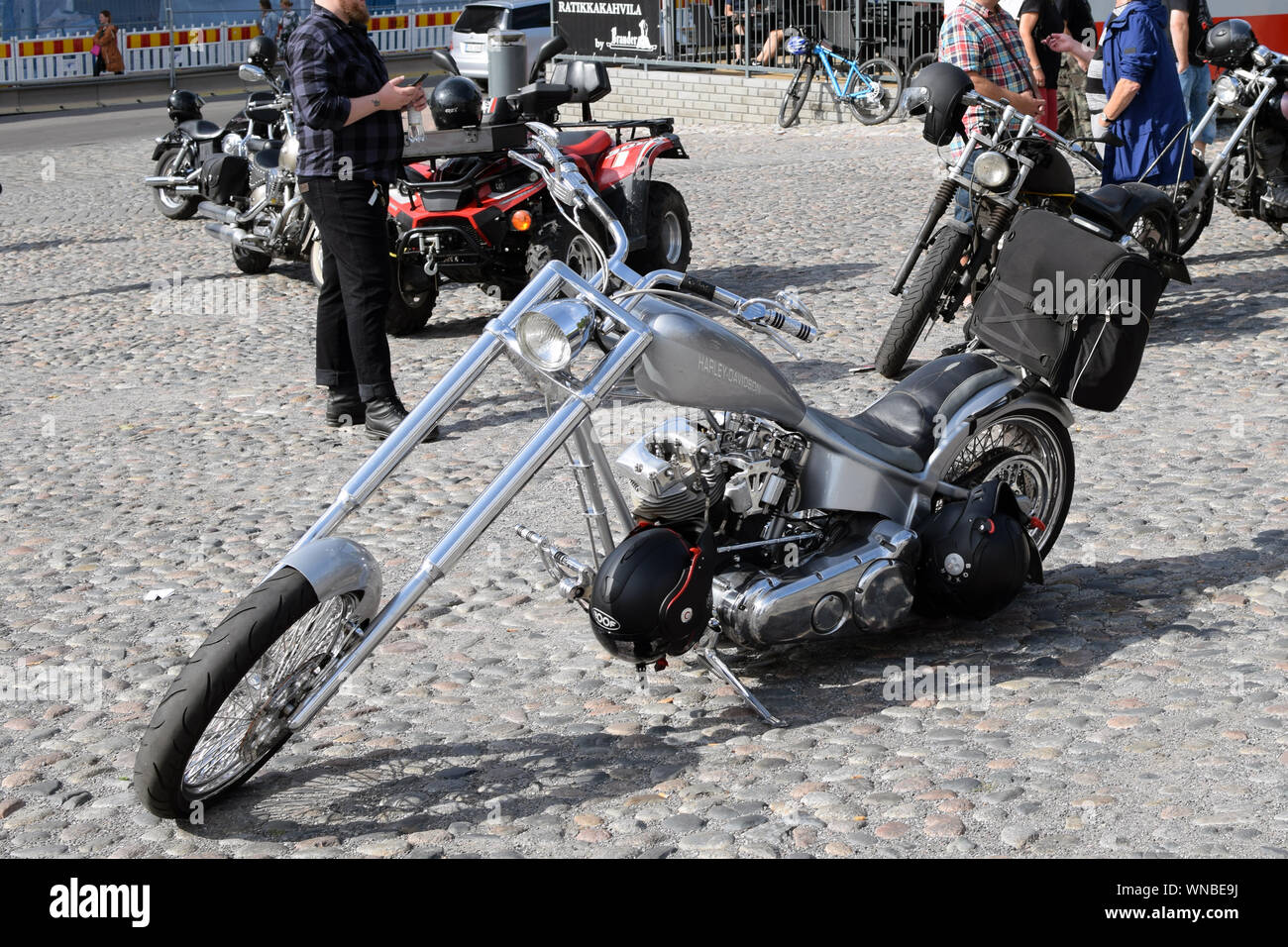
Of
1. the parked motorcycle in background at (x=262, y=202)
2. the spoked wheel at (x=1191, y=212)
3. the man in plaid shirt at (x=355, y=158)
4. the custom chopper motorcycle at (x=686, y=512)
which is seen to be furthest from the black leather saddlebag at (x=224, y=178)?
the custom chopper motorcycle at (x=686, y=512)

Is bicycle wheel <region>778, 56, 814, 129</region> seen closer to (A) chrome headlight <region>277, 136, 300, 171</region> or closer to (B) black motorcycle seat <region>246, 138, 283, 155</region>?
(B) black motorcycle seat <region>246, 138, 283, 155</region>

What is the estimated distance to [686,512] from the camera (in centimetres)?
398

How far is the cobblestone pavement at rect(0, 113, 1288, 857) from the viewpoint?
3.51m

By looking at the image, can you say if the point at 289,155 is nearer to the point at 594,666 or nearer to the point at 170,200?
the point at 170,200

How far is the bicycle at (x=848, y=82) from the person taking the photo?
18.9 metres

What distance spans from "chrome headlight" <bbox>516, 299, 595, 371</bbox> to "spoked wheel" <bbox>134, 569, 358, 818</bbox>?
70 cm

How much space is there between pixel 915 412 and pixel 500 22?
20.3 metres

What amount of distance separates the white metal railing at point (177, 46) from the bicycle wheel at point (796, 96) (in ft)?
38.6

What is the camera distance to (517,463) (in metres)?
3.57

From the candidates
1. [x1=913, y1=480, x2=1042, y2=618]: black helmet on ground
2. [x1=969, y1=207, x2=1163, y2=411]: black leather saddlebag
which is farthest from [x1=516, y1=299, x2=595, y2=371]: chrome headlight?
[x1=969, y1=207, x2=1163, y2=411]: black leather saddlebag

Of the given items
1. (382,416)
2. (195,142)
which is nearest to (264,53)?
(195,142)

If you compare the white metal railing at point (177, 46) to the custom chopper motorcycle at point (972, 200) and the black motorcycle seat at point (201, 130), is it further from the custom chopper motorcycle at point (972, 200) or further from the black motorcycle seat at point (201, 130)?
the custom chopper motorcycle at point (972, 200)
